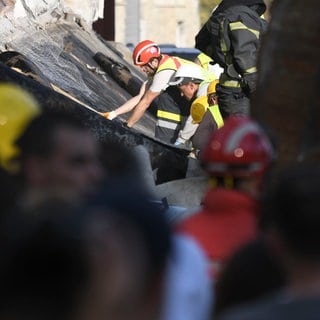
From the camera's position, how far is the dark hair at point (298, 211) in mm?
3361

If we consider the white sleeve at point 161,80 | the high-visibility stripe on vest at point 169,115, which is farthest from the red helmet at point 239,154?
the high-visibility stripe on vest at point 169,115

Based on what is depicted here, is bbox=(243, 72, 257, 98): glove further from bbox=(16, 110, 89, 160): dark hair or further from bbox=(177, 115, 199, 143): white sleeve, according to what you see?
bbox=(16, 110, 89, 160): dark hair

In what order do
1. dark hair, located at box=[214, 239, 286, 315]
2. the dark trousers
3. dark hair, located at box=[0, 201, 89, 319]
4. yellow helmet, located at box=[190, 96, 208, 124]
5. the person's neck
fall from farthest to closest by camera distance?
1. yellow helmet, located at box=[190, 96, 208, 124]
2. the dark trousers
3. dark hair, located at box=[214, 239, 286, 315]
4. the person's neck
5. dark hair, located at box=[0, 201, 89, 319]

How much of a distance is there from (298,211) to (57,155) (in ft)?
2.72

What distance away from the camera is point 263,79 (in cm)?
752

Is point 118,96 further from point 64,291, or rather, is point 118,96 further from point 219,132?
point 64,291

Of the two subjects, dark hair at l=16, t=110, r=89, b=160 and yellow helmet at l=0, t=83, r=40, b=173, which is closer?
dark hair at l=16, t=110, r=89, b=160

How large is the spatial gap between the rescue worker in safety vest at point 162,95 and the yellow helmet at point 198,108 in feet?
1.73

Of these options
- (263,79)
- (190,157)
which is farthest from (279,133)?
(190,157)

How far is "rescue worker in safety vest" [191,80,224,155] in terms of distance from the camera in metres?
11.5

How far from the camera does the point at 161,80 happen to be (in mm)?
12891

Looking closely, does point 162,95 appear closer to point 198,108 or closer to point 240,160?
point 198,108

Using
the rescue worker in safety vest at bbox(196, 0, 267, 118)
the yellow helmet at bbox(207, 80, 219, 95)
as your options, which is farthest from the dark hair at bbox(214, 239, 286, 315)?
the yellow helmet at bbox(207, 80, 219, 95)

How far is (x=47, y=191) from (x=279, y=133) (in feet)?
12.0
